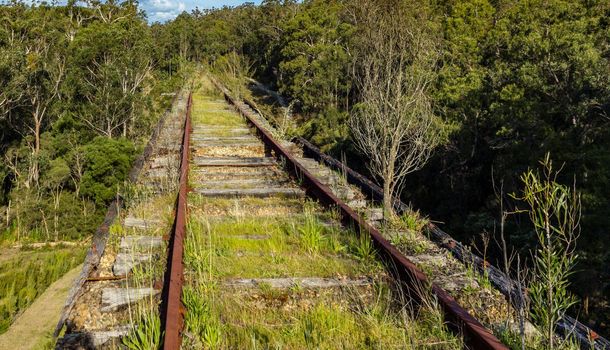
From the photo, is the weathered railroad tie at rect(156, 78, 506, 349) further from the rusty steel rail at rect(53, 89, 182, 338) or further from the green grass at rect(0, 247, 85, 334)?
the green grass at rect(0, 247, 85, 334)

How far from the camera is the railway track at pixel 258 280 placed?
2777mm

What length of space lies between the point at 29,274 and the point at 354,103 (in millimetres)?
23827

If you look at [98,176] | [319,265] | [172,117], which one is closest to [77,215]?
[98,176]

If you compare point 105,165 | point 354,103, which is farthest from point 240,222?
point 105,165

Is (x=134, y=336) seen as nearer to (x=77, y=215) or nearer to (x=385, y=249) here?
(x=385, y=249)

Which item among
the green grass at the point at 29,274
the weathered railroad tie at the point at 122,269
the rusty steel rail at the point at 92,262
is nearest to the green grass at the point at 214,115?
the weathered railroad tie at the point at 122,269

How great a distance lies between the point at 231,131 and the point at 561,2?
76.0ft

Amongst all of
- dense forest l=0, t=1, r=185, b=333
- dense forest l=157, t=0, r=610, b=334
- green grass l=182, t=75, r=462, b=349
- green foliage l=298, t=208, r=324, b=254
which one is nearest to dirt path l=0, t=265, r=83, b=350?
dense forest l=0, t=1, r=185, b=333

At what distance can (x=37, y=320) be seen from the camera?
25172mm

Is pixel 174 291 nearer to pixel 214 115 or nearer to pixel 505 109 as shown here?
pixel 214 115

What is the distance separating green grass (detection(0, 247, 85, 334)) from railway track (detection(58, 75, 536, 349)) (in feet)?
81.2

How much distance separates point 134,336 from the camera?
2.51 m

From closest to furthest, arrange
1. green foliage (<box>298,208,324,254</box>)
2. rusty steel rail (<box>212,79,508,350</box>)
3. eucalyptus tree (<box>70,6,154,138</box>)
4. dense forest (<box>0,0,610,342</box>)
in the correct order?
1. rusty steel rail (<box>212,79,508,350</box>)
2. green foliage (<box>298,208,324,254</box>)
3. dense forest (<box>0,0,610,342</box>)
4. eucalyptus tree (<box>70,6,154,138</box>)

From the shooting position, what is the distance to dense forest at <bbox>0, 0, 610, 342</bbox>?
18.4 metres
